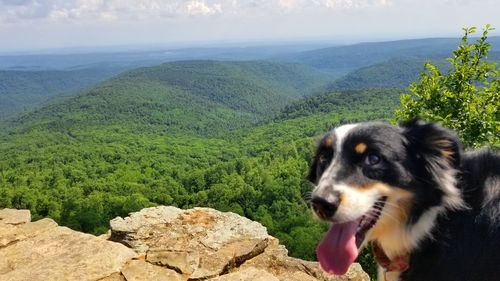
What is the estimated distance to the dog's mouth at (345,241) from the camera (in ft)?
10.8

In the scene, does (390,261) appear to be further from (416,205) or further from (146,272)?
(146,272)

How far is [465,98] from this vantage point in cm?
1350

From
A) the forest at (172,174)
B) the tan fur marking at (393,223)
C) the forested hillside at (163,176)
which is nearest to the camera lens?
the tan fur marking at (393,223)

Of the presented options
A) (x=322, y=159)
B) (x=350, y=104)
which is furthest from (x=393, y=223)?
(x=350, y=104)

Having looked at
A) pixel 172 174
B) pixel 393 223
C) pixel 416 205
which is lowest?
pixel 172 174

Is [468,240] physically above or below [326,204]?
below

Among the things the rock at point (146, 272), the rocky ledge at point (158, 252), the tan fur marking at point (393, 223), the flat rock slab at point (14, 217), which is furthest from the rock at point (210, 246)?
the tan fur marking at point (393, 223)

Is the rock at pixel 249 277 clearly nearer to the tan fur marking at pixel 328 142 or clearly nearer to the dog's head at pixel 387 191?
Result: the dog's head at pixel 387 191

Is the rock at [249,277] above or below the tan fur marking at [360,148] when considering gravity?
below

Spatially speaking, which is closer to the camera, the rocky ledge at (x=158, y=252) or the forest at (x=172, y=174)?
the rocky ledge at (x=158, y=252)

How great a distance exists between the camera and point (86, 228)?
→ 40.4 m

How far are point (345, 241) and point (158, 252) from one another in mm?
4367

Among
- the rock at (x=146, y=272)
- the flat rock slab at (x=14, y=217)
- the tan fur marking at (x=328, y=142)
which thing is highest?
the tan fur marking at (x=328, y=142)

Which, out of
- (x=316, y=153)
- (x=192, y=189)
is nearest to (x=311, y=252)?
(x=316, y=153)
